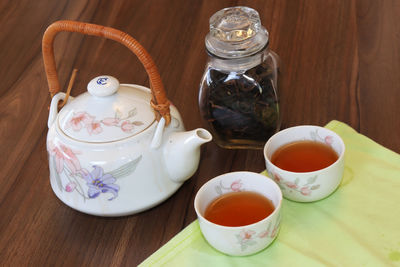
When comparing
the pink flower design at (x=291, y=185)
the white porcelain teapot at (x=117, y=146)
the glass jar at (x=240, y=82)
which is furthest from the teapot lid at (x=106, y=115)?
the pink flower design at (x=291, y=185)

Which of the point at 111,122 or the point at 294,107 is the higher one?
the point at 111,122

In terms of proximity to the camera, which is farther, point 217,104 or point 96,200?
point 217,104

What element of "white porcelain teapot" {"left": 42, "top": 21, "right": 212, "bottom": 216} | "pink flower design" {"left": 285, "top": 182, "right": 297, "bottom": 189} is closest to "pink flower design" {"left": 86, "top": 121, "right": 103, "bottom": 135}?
"white porcelain teapot" {"left": 42, "top": 21, "right": 212, "bottom": 216}

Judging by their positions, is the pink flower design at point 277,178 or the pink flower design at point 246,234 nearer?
the pink flower design at point 246,234

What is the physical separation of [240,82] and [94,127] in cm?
28

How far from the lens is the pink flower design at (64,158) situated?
2.89ft

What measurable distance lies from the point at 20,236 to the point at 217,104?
429 millimetres

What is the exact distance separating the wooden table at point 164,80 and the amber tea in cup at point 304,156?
82 mm

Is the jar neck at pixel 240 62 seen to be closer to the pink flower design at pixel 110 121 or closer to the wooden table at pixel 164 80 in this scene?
the wooden table at pixel 164 80

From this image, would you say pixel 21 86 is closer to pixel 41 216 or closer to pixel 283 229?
pixel 41 216

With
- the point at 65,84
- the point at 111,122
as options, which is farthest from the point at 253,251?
the point at 65,84

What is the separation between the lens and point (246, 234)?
0.79 meters

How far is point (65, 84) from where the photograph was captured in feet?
4.27

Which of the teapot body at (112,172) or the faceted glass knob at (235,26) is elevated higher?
the faceted glass knob at (235,26)
